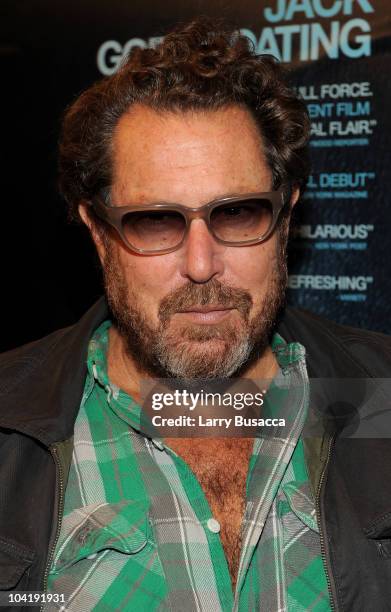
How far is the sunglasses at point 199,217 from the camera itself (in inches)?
58.3

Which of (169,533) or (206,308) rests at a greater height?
(206,308)

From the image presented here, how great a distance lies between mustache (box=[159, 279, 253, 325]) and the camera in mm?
1508

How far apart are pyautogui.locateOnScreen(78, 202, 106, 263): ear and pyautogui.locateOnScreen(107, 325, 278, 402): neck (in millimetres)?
204

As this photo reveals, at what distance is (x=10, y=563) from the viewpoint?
4.51 feet

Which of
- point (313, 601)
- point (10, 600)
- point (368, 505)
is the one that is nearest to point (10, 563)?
point (10, 600)

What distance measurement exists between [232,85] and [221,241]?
416 mm

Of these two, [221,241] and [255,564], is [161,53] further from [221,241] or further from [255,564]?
[255,564]

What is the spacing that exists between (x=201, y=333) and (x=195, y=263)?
0.16 metres

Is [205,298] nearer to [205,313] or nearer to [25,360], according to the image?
[205,313]

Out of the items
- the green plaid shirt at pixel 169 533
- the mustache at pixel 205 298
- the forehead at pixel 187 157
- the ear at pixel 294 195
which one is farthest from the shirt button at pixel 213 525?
the ear at pixel 294 195

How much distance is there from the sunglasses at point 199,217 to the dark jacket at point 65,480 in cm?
30

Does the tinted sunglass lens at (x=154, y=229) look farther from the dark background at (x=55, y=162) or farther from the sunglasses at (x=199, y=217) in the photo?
the dark background at (x=55, y=162)

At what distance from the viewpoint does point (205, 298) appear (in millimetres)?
1508

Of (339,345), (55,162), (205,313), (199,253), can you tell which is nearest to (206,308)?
(205,313)
